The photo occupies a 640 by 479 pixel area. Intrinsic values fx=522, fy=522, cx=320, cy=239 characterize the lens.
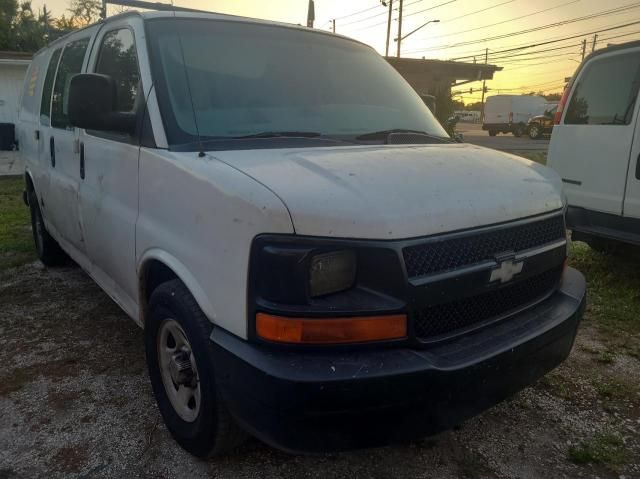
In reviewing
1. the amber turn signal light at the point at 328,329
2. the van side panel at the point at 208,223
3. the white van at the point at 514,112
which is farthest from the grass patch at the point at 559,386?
the white van at the point at 514,112

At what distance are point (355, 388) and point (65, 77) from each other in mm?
3515

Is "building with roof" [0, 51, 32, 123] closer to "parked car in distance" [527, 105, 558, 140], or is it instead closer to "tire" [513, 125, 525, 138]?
"parked car in distance" [527, 105, 558, 140]

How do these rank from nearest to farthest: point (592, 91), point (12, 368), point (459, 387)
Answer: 1. point (459, 387)
2. point (12, 368)
3. point (592, 91)

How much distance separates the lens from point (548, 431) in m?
2.65

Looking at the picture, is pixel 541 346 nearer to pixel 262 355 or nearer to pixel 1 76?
pixel 262 355

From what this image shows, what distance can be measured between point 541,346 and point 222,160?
5.03 ft

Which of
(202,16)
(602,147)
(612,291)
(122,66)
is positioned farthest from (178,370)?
(602,147)

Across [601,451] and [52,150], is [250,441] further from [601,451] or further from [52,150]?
[52,150]

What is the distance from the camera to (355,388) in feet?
5.60

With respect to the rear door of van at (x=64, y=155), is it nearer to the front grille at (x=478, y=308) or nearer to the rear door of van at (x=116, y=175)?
the rear door of van at (x=116, y=175)

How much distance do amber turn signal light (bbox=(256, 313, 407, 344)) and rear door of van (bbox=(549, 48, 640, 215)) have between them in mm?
3652

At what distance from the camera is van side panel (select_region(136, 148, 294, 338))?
5.88 feet

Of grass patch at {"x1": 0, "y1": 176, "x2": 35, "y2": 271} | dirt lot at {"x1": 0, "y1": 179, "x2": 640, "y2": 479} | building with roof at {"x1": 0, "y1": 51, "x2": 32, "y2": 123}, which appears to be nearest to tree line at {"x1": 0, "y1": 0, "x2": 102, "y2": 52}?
building with roof at {"x1": 0, "y1": 51, "x2": 32, "y2": 123}

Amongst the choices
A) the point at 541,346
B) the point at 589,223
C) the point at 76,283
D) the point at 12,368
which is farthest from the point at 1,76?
the point at 541,346
